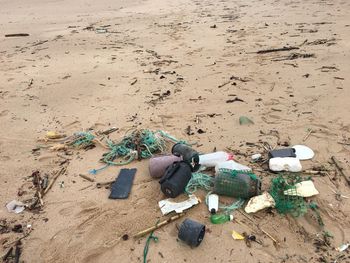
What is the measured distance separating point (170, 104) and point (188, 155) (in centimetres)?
187

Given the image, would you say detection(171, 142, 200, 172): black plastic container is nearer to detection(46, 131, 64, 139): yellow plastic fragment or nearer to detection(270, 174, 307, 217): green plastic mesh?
detection(270, 174, 307, 217): green plastic mesh

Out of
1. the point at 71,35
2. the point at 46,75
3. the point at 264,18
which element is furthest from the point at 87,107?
the point at 264,18

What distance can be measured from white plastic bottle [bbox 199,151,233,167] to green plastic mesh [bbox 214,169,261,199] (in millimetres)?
422

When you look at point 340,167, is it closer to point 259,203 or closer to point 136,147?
point 259,203

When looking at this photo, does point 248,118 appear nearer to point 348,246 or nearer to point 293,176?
point 293,176

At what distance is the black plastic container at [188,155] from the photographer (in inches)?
145

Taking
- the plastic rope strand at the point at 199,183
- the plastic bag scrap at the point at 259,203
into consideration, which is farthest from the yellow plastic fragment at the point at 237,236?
the plastic rope strand at the point at 199,183

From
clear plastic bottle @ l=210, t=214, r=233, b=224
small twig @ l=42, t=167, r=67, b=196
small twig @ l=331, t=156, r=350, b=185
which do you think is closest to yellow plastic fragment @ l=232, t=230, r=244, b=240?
clear plastic bottle @ l=210, t=214, r=233, b=224

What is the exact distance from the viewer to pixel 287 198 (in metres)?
3.21

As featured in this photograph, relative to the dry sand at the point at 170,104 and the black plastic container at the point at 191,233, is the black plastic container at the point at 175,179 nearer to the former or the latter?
the dry sand at the point at 170,104

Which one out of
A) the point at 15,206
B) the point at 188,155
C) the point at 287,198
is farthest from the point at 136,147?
the point at 287,198

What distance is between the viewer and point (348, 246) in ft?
9.16

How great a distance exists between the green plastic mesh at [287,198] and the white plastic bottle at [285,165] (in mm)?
201

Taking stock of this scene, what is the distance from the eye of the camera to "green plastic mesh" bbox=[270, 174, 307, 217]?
3.13 m
